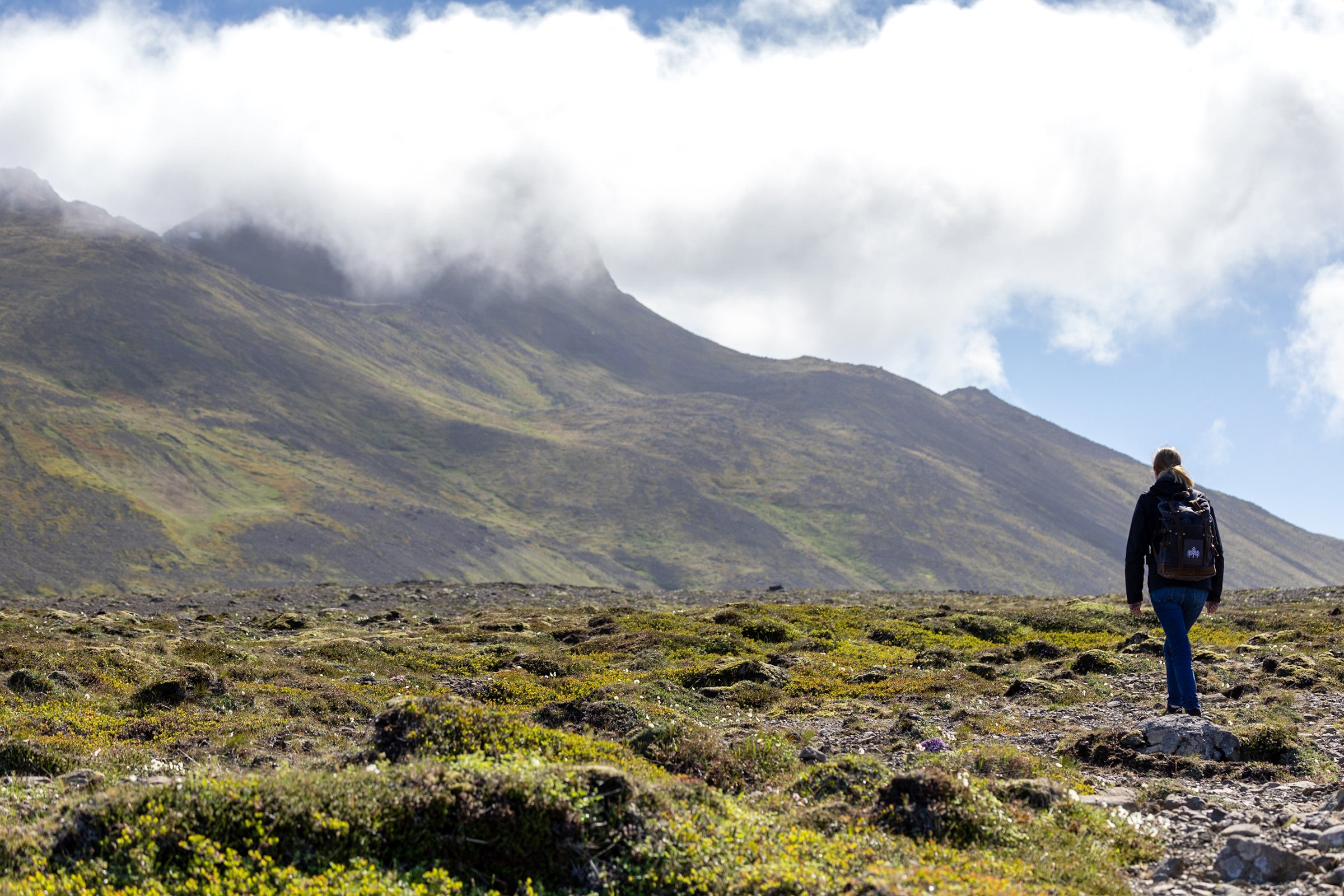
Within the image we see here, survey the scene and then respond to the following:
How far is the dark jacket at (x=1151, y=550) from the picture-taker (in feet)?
47.5

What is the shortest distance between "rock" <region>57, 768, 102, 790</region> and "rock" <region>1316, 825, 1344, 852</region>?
37.9 feet

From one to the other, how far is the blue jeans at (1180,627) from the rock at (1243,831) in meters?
5.34

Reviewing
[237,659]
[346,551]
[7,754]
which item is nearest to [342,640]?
[237,659]

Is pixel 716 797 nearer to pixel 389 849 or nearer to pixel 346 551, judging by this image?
pixel 389 849

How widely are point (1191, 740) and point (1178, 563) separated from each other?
242 centimetres

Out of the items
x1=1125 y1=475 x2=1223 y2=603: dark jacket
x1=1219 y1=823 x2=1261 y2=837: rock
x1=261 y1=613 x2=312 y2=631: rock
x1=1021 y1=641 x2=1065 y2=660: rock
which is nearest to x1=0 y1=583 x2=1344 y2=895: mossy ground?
x1=1021 y1=641 x2=1065 y2=660: rock

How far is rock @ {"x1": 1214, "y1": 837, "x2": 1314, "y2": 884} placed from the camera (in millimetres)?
8359

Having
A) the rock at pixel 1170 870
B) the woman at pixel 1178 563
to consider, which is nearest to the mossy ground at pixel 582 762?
the rock at pixel 1170 870

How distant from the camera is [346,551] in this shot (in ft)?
593

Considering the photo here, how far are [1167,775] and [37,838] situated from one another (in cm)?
1166

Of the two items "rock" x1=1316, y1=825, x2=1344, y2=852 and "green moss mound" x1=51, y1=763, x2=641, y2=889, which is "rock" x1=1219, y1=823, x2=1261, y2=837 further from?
"green moss mound" x1=51, y1=763, x2=641, y2=889

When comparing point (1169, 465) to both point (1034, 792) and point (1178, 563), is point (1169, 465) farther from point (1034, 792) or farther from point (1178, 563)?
point (1034, 792)

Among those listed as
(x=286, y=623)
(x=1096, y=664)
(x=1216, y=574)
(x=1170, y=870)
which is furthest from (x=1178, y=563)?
(x=286, y=623)

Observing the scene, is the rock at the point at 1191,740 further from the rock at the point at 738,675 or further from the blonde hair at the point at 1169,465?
the rock at the point at 738,675
